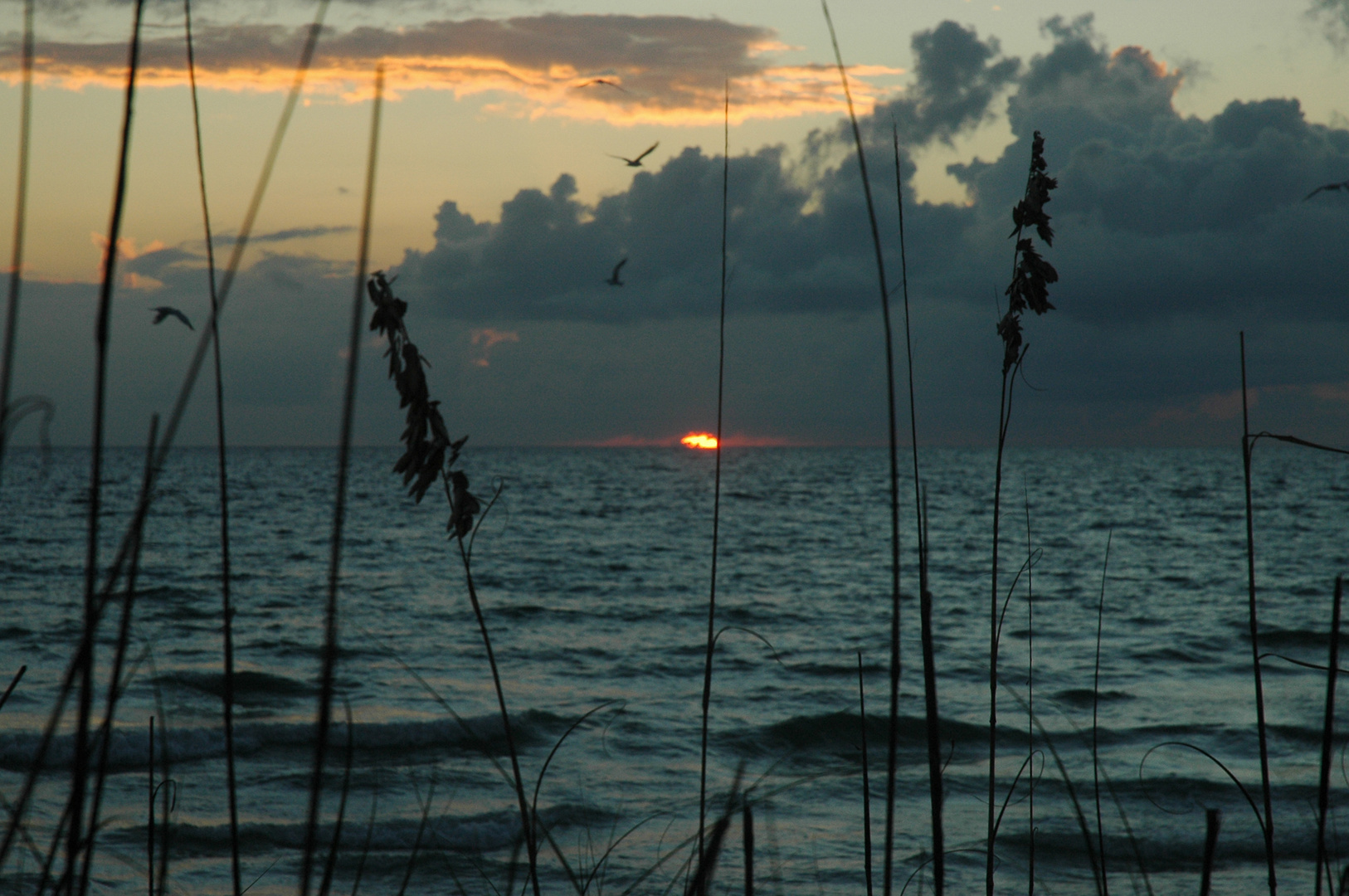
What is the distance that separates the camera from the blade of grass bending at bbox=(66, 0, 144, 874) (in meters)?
0.76

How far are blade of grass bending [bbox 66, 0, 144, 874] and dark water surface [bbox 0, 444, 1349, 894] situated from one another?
26 centimetres

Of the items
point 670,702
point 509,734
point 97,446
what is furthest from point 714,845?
point 670,702

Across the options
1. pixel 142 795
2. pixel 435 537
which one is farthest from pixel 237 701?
pixel 435 537

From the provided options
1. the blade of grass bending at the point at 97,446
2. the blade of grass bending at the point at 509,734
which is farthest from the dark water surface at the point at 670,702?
the blade of grass bending at the point at 97,446

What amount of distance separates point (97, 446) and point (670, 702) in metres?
8.85

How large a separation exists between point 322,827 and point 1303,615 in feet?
44.7

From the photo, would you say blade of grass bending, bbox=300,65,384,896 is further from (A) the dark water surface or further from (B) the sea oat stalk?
(B) the sea oat stalk

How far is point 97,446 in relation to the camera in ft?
2.74

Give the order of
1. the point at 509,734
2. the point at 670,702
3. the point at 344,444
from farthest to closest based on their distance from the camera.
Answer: the point at 670,702
the point at 509,734
the point at 344,444

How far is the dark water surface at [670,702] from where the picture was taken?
5527 mm

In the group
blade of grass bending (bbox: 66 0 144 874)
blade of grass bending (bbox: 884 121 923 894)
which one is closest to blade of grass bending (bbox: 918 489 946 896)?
blade of grass bending (bbox: 884 121 923 894)

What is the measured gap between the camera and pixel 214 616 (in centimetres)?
1269

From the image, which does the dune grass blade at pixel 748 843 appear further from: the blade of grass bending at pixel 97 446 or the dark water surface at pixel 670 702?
the blade of grass bending at pixel 97 446

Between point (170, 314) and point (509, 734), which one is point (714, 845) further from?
point (170, 314)
